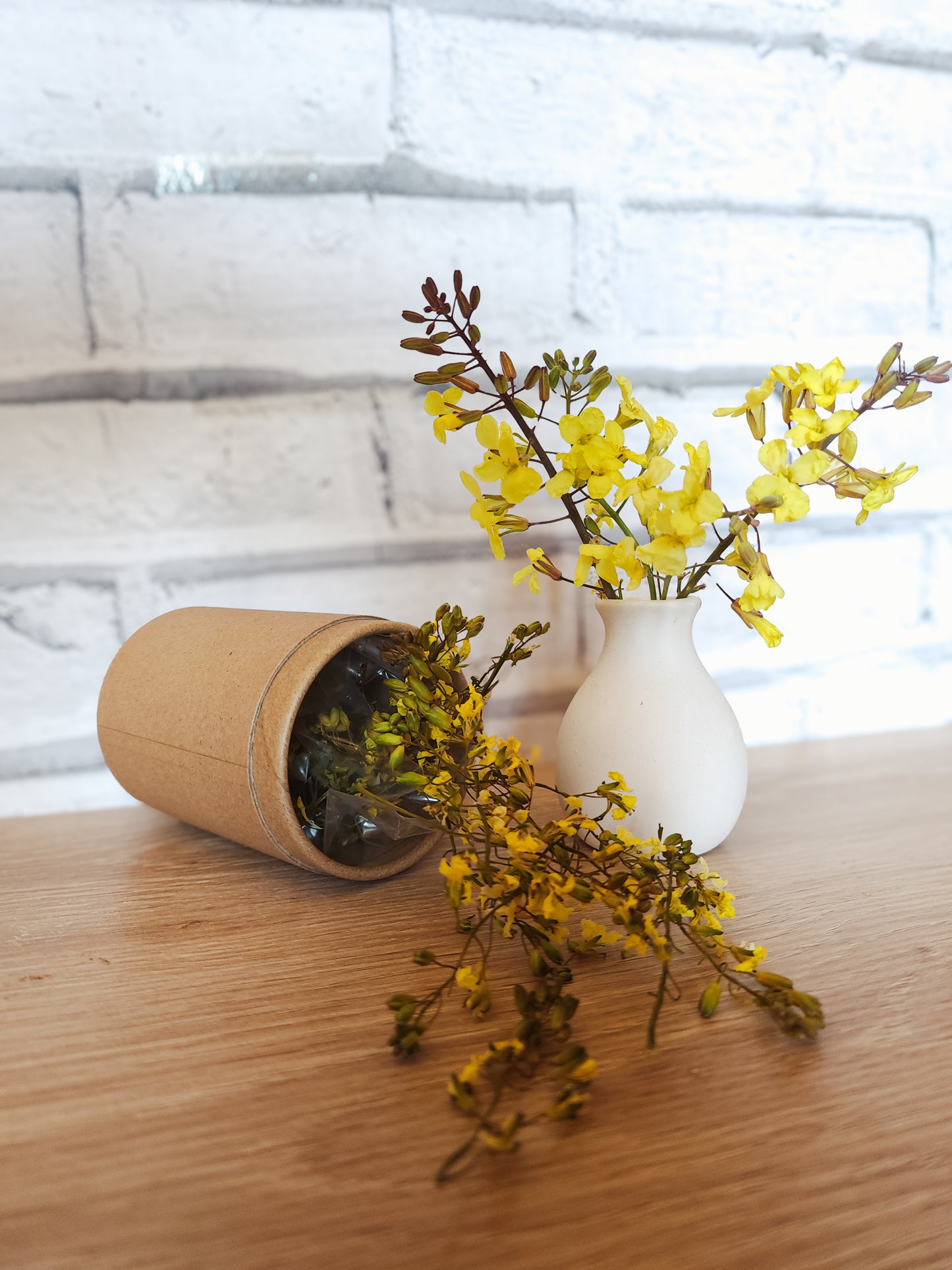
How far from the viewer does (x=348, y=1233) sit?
1.14 ft

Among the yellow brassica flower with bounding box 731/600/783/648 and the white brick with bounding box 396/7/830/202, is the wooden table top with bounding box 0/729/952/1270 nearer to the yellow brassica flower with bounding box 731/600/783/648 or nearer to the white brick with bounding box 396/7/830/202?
the yellow brassica flower with bounding box 731/600/783/648

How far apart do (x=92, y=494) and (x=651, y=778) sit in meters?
0.54

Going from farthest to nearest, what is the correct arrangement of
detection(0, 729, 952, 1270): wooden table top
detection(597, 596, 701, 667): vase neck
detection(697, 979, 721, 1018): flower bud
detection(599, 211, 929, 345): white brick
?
1. detection(599, 211, 929, 345): white brick
2. detection(597, 596, 701, 667): vase neck
3. detection(697, 979, 721, 1018): flower bud
4. detection(0, 729, 952, 1270): wooden table top

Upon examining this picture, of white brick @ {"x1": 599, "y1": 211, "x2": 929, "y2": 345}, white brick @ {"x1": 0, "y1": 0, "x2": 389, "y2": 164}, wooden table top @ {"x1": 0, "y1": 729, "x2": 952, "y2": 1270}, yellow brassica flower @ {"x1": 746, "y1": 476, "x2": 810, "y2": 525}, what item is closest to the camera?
wooden table top @ {"x1": 0, "y1": 729, "x2": 952, "y2": 1270}

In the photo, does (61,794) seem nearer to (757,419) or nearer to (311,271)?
(311,271)

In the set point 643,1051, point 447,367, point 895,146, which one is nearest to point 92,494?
point 447,367

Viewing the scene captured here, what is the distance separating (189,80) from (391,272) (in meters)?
0.23

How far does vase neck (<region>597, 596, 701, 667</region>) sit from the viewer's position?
26.5 inches

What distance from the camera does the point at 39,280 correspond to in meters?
0.83

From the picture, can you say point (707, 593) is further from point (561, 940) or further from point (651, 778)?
point (561, 940)

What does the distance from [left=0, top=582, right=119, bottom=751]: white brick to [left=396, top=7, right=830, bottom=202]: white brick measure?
20.0 inches

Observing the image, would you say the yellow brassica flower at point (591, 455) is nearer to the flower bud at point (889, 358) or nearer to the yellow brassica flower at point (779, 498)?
the yellow brassica flower at point (779, 498)

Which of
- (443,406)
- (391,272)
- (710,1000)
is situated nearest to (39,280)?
(391,272)

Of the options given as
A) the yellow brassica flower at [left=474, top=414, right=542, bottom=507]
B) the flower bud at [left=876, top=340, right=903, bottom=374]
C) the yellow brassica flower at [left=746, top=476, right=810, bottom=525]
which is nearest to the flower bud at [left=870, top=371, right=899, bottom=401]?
the flower bud at [left=876, top=340, right=903, bottom=374]
